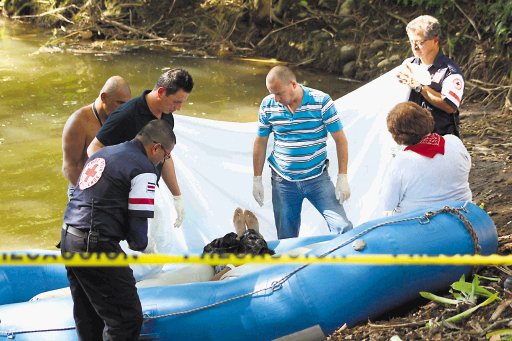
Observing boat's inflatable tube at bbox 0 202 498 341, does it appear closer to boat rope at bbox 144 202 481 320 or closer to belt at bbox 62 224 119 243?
boat rope at bbox 144 202 481 320

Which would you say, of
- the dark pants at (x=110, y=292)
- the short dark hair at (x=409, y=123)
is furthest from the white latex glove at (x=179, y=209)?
the short dark hair at (x=409, y=123)

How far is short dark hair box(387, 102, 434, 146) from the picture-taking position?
412 centimetres

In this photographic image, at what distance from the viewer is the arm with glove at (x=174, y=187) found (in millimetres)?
5180

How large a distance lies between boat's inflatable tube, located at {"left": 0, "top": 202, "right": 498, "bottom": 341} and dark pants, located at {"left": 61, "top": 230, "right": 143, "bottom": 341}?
279 millimetres

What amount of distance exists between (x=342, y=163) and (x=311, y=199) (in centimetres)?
31

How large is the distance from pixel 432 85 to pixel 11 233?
3.93 meters

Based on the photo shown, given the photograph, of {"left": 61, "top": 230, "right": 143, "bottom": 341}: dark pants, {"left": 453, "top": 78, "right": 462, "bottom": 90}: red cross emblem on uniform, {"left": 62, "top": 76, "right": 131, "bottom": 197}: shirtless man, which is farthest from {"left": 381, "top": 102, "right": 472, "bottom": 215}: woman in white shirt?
{"left": 62, "top": 76, "right": 131, "bottom": 197}: shirtless man

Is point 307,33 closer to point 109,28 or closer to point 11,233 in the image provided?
point 109,28

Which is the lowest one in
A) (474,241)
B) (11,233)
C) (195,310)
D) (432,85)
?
(11,233)

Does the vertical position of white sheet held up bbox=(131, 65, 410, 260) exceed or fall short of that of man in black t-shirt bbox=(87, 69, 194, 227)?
it falls short

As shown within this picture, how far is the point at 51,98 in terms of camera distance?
1123cm

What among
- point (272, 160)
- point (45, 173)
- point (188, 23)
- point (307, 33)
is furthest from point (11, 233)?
point (188, 23)

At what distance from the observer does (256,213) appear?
5.87 metres

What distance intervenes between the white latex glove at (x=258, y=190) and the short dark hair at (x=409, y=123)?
1.45m
